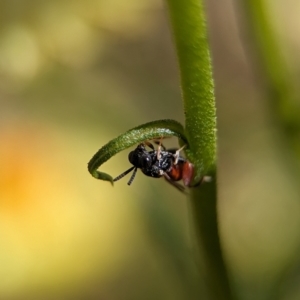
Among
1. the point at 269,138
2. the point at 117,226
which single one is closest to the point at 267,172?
the point at 269,138

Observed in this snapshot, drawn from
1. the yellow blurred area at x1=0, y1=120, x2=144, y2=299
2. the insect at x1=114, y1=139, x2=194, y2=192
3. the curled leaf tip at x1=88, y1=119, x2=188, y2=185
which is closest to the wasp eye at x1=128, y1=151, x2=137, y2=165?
the insect at x1=114, y1=139, x2=194, y2=192

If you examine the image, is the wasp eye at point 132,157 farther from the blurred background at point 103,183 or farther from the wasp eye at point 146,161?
the blurred background at point 103,183

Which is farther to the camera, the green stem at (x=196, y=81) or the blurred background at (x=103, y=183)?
the blurred background at (x=103, y=183)

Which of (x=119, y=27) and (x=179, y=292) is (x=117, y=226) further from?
(x=119, y=27)

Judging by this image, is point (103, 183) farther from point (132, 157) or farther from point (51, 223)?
point (132, 157)

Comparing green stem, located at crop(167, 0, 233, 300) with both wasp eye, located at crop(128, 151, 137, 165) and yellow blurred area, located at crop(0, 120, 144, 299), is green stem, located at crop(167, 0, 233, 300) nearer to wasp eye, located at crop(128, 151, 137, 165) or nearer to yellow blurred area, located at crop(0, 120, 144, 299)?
wasp eye, located at crop(128, 151, 137, 165)

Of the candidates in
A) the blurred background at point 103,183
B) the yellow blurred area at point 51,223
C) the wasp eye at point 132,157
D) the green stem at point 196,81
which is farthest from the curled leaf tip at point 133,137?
the yellow blurred area at point 51,223

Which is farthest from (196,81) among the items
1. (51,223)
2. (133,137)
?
(51,223)

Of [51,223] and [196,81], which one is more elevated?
[196,81]
